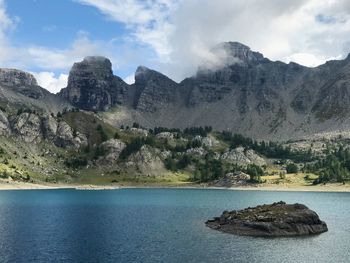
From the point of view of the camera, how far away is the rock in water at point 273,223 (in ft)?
431

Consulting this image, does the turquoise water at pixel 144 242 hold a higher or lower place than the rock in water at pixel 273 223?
lower

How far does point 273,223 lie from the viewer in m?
133

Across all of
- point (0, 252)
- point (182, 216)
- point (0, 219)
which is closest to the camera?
point (0, 252)

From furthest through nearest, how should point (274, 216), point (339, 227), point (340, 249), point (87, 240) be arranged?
point (339, 227)
point (274, 216)
point (87, 240)
point (340, 249)

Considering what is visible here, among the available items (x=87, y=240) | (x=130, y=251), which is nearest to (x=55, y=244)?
(x=87, y=240)

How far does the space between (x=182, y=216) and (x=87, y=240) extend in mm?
59474

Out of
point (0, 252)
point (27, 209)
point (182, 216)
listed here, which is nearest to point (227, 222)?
point (182, 216)

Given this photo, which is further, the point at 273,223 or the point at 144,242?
the point at 273,223

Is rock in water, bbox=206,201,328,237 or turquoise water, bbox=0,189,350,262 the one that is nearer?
turquoise water, bbox=0,189,350,262

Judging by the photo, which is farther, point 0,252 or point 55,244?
point 55,244

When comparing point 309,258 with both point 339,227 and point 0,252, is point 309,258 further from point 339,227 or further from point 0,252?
point 0,252

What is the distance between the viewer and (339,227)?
146m

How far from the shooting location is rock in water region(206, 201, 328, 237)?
431ft

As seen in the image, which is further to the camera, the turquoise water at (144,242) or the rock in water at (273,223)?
the rock in water at (273,223)
